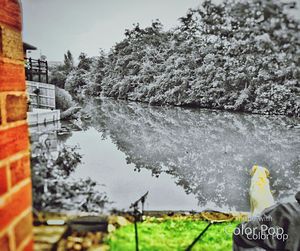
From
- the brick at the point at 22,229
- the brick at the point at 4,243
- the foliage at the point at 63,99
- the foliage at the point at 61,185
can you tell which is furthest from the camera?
the foliage at the point at 63,99

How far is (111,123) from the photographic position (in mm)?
1494

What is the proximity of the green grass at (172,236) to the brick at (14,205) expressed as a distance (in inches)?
19.0

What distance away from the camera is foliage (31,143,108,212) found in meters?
1.24

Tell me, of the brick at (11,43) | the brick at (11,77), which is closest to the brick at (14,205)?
the brick at (11,77)

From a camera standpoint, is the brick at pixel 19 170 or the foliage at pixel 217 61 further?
the foliage at pixel 217 61

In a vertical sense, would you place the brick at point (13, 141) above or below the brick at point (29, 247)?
above

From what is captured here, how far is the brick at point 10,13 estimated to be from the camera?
882mm

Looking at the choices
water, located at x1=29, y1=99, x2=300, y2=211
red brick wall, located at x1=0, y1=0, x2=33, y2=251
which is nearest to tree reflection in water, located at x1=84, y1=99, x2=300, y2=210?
water, located at x1=29, y1=99, x2=300, y2=211

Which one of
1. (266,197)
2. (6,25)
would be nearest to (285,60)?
(266,197)

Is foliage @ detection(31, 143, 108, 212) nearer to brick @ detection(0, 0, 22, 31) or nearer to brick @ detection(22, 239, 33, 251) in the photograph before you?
brick @ detection(22, 239, 33, 251)

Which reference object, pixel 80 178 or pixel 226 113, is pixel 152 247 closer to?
pixel 80 178

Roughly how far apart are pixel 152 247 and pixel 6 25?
1153 millimetres

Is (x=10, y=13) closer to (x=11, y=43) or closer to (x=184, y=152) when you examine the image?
(x=11, y=43)

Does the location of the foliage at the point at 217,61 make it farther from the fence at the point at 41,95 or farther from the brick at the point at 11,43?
the brick at the point at 11,43
